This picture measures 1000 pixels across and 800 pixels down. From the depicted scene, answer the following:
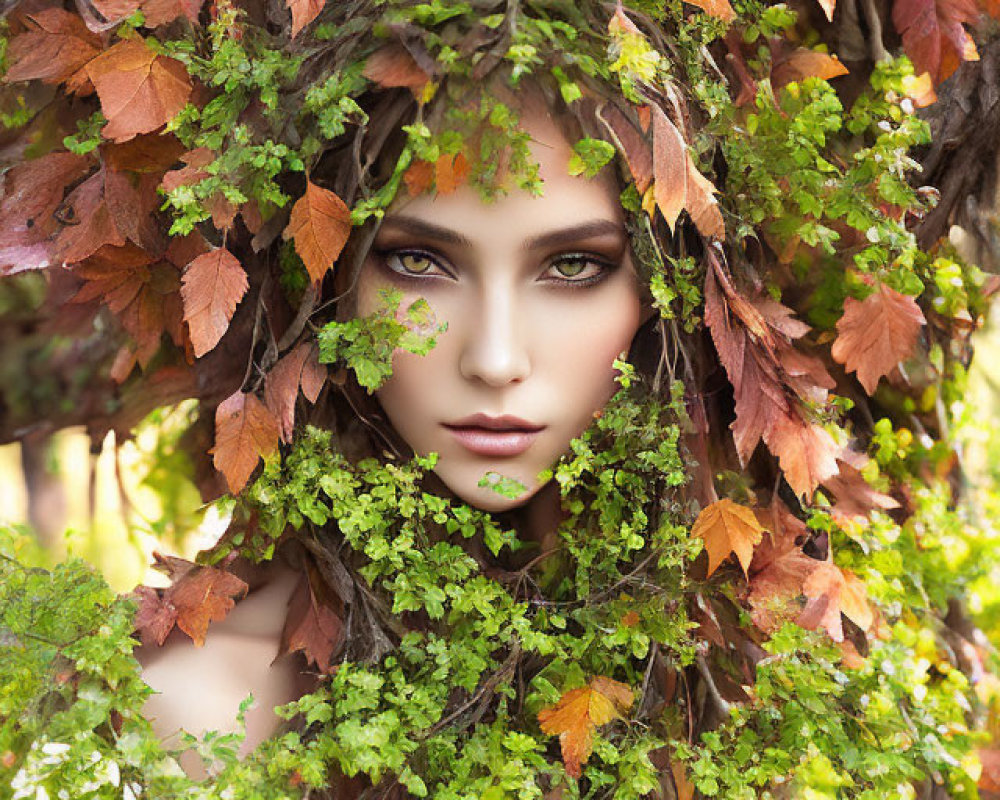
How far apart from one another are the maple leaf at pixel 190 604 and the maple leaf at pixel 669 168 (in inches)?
36.3

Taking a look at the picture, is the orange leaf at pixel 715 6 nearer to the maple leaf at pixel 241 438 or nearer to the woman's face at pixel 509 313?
the woman's face at pixel 509 313

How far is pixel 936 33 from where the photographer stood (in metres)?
1.97

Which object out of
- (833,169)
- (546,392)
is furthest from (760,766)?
(833,169)

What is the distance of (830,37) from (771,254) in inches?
18.9

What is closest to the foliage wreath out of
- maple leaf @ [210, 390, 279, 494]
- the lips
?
maple leaf @ [210, 390, 279, 494]

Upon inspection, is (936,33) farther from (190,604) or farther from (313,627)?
(190,604)

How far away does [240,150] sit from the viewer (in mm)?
1630

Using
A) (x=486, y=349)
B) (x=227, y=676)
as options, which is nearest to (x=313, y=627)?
(x=227, y=676)

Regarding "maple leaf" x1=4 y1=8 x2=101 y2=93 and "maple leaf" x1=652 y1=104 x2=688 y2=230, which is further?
"maple leaf" x1=4 y1=8 x2=101 y2=93

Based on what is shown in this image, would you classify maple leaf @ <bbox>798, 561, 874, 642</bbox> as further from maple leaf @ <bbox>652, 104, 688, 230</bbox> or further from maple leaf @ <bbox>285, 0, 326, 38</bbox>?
maple leaf @ <bbox>285, 0, 326, 38</bbox>

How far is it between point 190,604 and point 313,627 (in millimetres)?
211

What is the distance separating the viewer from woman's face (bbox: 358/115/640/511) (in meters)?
1.63

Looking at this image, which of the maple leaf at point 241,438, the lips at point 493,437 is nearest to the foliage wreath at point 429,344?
the maple leaf at point 241,438

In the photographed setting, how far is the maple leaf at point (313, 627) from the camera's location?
180cm
